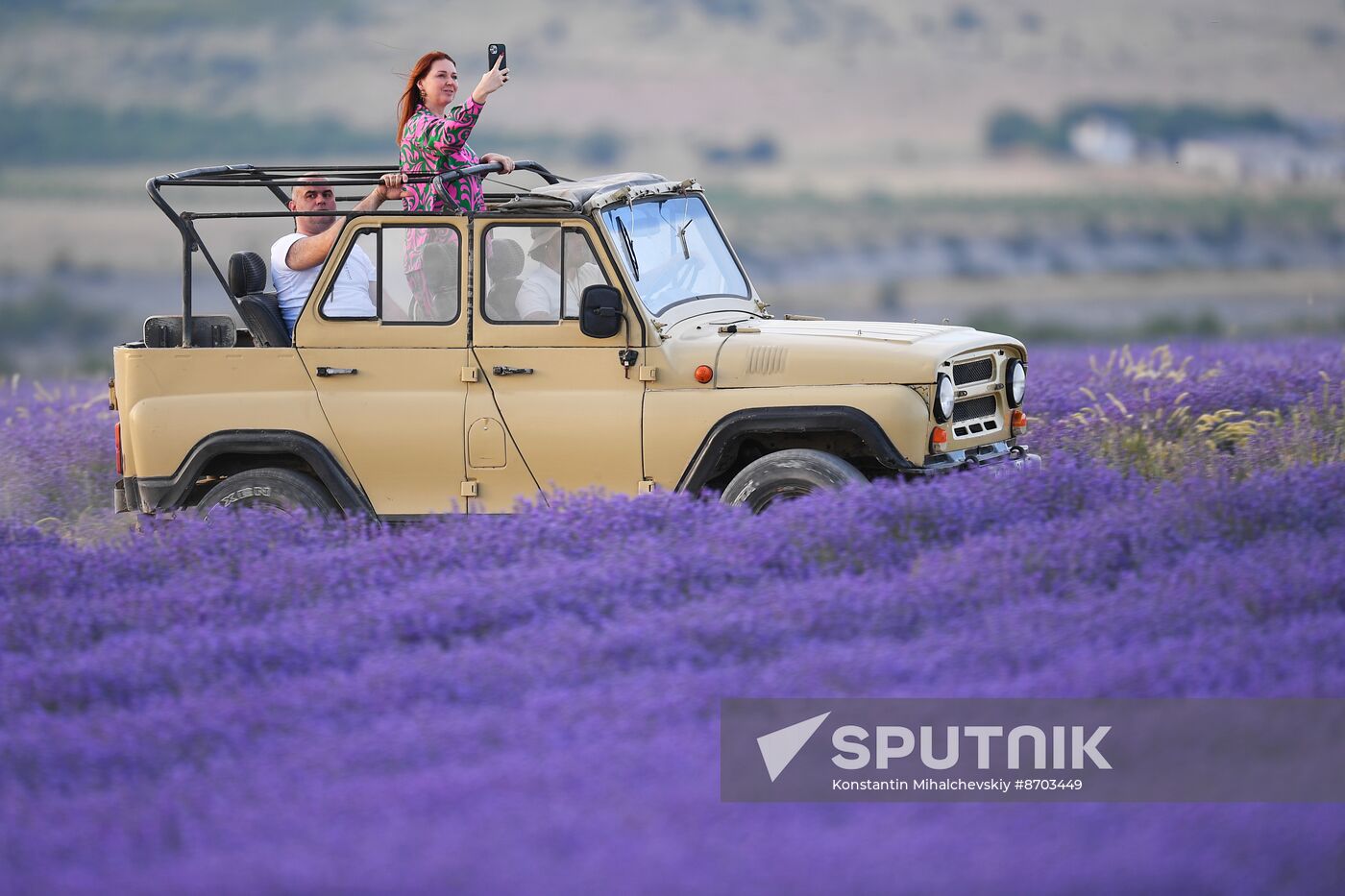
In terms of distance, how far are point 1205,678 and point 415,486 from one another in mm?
4223

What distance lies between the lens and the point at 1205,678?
6105 millimetres

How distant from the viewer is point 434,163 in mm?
9352

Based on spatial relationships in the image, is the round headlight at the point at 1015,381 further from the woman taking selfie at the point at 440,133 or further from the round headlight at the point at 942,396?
the woman taking selfie at the point at 440,133

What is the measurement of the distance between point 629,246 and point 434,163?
1.11 m

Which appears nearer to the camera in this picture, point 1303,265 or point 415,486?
point 415,486

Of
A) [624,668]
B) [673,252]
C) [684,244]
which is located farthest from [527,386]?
[624,668]

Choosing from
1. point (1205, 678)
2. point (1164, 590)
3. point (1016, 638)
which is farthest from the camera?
point (1164, 590)

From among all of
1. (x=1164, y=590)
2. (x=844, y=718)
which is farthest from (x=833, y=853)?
(x=1164, y=590)

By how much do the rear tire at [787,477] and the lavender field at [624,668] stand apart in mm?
286

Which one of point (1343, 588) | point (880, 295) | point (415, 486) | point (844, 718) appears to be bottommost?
point (844, 718)

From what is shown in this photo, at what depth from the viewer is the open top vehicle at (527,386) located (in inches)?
339

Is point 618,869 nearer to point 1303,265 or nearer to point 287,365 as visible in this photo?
point 287,365

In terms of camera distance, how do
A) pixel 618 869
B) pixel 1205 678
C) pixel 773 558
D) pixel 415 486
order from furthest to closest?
pixel 415 486 → pixel 773 558 → pixel 1205 678 → pixel 618 869

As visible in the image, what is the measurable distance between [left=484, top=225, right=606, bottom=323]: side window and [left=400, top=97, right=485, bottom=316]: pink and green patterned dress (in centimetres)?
28
